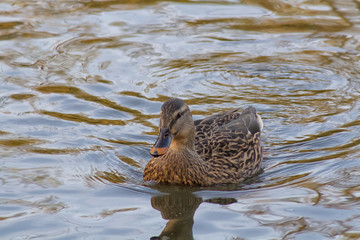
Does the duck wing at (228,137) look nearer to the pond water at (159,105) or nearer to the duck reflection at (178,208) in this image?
the pond water at (159,105)

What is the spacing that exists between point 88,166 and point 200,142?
1.41 meters

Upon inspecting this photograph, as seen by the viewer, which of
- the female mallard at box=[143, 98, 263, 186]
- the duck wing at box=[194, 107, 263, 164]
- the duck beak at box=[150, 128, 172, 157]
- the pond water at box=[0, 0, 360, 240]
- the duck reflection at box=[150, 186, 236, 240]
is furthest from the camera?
the duck wing at box=[194, 107, 263, 164]

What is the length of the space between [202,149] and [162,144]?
134 cm

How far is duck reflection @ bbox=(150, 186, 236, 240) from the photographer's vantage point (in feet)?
21.7

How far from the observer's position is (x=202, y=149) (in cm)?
856

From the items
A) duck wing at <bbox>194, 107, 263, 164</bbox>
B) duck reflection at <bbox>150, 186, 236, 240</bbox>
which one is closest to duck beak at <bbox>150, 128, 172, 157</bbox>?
duck reflection at <bbox>150, 186, 236, 240</bbox>

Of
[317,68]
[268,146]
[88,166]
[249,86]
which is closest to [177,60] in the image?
[249,86]

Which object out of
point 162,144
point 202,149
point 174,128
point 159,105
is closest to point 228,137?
point 202,149

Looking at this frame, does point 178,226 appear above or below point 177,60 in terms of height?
below

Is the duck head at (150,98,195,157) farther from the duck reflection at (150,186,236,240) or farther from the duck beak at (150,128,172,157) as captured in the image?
A: the duck reflection at (150,186,236,240)

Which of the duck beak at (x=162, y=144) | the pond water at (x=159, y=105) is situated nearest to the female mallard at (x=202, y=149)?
the duck beak at (x=162, y=144)

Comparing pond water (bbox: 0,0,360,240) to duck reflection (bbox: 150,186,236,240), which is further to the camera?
pond water (bbox: 0,0,360,240)

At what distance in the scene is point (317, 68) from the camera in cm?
1209

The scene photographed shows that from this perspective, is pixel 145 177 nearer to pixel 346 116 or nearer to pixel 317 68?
pixel 346 116
